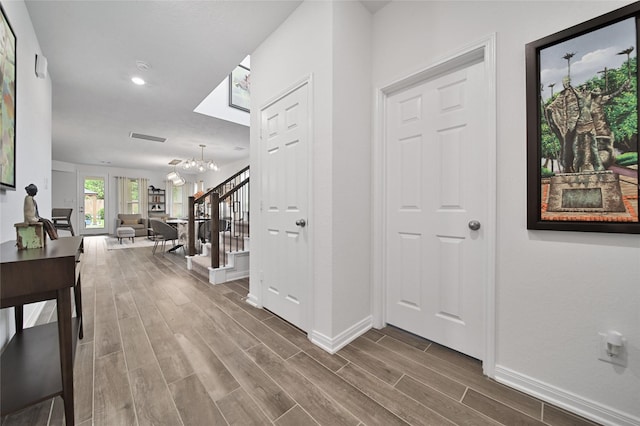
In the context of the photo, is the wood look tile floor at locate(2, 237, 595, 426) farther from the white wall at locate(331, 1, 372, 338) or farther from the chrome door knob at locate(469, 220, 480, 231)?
the chrome door knob at locate(469, 220, 480, 231)

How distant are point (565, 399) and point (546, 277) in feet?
1.94

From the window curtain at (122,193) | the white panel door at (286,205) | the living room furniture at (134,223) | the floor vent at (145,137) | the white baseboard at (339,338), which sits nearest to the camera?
the white baseboard at (339,338)

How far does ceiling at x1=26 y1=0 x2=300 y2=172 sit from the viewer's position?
206 centimetres

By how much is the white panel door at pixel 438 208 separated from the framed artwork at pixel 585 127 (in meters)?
0.26

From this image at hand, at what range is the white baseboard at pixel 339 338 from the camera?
1.71 m

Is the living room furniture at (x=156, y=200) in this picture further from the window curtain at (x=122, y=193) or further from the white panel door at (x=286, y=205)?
the white panel door at (x=286, y=205)

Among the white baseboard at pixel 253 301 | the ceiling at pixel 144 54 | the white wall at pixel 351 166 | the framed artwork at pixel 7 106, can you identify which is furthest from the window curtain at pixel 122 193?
the white wall at pixel 351 166

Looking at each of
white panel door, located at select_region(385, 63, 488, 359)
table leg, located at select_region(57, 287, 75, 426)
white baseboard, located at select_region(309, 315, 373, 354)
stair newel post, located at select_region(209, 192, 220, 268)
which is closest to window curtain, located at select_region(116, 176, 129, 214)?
stair newel post, located at select_region(209, 192, 220, 268)

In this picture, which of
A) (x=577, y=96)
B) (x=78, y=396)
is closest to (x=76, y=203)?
(x=78, y=396)

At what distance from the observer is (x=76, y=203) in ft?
27.9

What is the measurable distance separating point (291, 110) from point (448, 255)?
1656 millimetres

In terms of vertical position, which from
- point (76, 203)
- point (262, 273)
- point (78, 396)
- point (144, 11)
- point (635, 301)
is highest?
point (144, 11)

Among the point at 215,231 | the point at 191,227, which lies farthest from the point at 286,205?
the point at 191,227

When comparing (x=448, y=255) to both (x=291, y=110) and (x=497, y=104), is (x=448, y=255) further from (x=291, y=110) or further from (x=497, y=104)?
(x=291, y=110)
